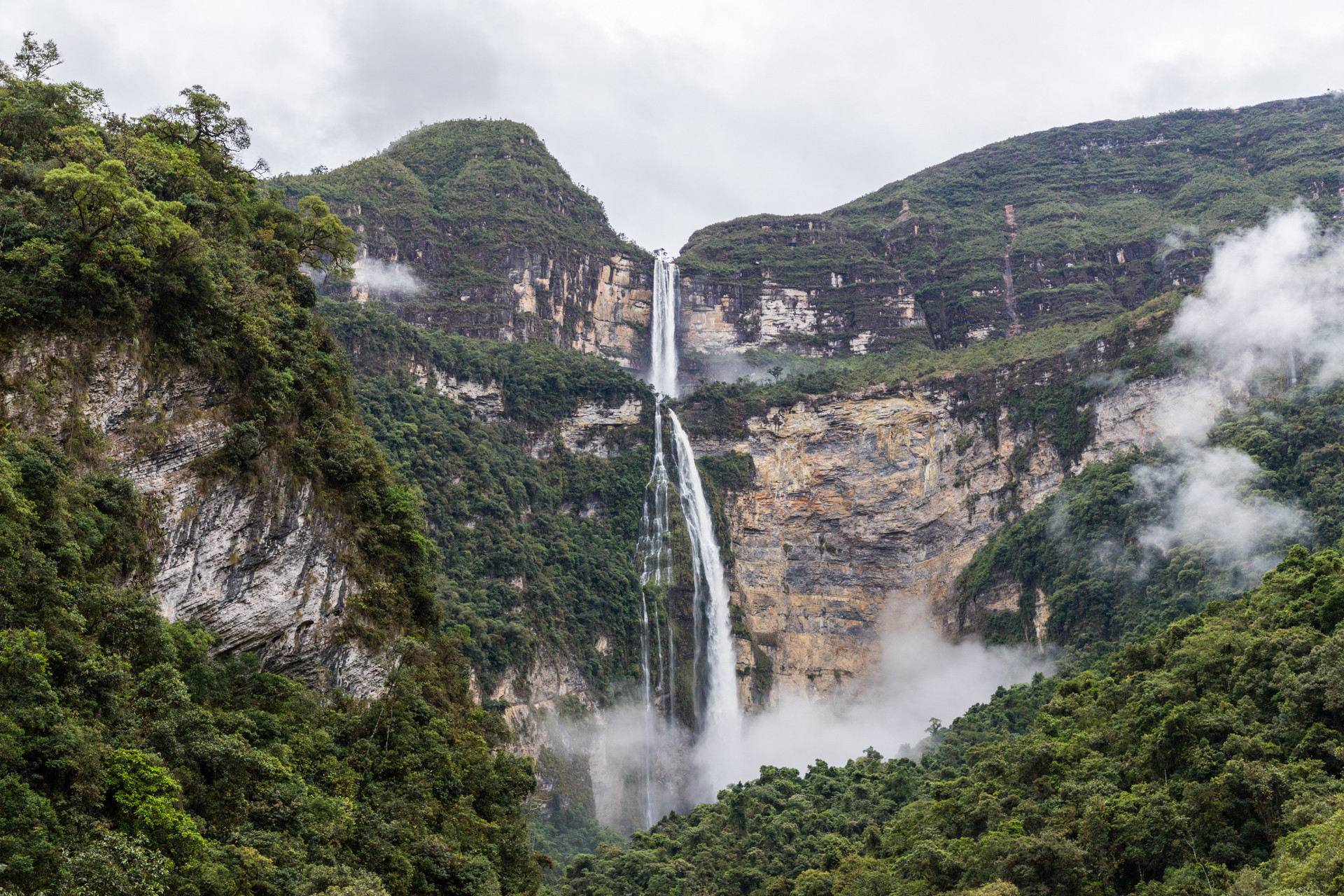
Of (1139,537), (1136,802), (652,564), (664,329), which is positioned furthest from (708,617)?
(1136,802)

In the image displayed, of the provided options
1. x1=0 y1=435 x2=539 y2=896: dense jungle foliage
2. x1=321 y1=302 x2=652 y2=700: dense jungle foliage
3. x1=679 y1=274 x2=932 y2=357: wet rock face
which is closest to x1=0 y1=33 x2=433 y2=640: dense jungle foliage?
x1=0 y1=435 x2=539 y2=896: dense jungle foliage

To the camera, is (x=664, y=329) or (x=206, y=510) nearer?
(x=206, y=510)

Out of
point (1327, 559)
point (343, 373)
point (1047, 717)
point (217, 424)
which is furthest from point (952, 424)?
point (217, 424)

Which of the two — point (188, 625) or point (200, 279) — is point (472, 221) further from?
point (188, 625)

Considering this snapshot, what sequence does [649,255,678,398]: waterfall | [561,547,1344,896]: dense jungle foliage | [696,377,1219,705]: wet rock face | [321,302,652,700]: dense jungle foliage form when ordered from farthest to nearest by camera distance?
1. [649,255,678,398]: waterfall
2. [696,377,1219,705]: wet rock face
3. [321,302,652,700]: dense jungle foliage
4. [561,547,1344,896]: dense jungle foliage

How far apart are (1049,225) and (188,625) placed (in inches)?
3076

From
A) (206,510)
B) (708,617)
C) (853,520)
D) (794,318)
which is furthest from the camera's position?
(794,318)

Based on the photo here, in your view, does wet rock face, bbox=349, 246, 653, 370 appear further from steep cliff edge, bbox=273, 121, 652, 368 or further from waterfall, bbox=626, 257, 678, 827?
waterfall, bbox=626, 257, 678, 827

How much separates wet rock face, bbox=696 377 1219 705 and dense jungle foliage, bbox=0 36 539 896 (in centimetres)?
3767

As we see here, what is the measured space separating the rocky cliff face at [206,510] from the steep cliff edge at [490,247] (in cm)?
4518

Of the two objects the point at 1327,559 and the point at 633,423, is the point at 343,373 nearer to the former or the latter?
the point at 1327,559

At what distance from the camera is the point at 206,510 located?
858 inches

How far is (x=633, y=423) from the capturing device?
220 feet

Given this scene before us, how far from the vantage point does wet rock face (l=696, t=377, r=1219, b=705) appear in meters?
64.9
